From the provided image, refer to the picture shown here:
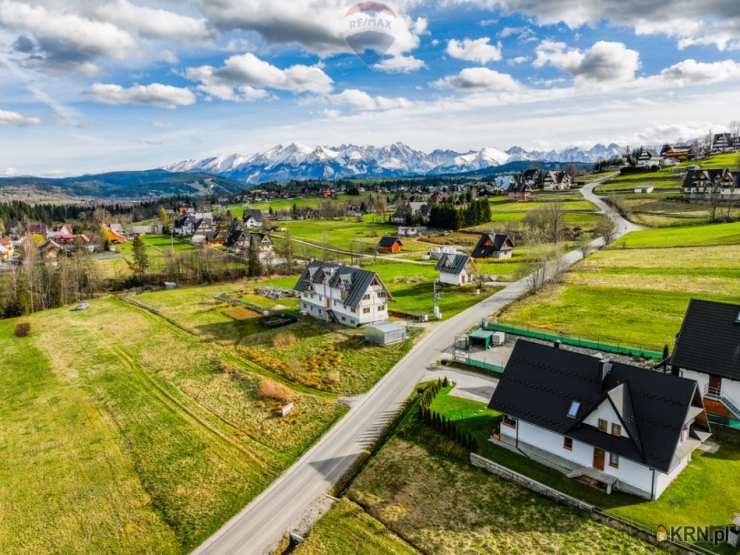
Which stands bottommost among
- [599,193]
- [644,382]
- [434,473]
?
[434,473]

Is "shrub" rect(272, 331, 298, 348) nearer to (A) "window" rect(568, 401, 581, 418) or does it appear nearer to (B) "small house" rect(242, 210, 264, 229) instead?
(A) "window" rect(568, 401, 581, 418)

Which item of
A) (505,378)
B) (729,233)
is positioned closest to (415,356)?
(505,378)

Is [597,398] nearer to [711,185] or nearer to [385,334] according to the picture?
[385,334]

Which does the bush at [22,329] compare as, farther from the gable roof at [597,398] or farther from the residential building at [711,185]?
the residential building at [711,185]

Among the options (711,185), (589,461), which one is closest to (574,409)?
(589,461)

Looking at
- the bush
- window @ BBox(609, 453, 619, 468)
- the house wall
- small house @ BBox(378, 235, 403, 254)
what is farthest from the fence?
the bush

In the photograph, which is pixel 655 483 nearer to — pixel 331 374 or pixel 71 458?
pixel 331 374

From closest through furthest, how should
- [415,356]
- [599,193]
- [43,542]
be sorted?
[43,542]
[415,356]
[599,193]
